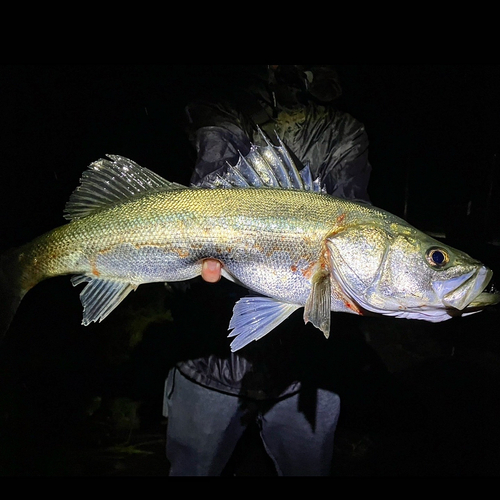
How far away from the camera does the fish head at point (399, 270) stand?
1.89 metres

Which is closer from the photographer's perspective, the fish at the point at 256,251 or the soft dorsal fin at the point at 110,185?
the fish at the point at 256,251

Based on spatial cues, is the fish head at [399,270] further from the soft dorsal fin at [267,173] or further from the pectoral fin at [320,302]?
the soft dorsal fin at [267,173]

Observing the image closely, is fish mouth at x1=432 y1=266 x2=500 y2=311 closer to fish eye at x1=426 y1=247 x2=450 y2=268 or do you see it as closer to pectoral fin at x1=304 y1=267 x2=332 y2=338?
fish eye at x1=426 y1=247 x2=450 y2=268

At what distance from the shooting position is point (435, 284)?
6.21 ft

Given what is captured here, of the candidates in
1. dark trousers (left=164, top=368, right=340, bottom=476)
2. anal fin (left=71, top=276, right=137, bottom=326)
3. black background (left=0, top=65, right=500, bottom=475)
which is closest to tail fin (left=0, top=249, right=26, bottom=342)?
anal fin (left=71, top=276, right=137, bottom=326)

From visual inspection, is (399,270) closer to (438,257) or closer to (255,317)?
(438,257)

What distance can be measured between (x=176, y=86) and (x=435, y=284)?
139 inches

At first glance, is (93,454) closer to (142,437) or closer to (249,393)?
(142,437)

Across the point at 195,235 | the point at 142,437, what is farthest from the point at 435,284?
the point at 142,437

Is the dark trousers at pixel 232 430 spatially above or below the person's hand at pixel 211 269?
below

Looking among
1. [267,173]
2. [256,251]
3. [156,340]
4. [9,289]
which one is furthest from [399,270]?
[156,340]

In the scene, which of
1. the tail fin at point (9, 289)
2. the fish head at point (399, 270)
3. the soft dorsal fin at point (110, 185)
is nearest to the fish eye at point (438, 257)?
the fish head at point (399, 270)

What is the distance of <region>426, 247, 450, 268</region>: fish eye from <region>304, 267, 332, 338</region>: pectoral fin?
0.44 meters

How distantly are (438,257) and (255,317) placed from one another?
2.76 feet
